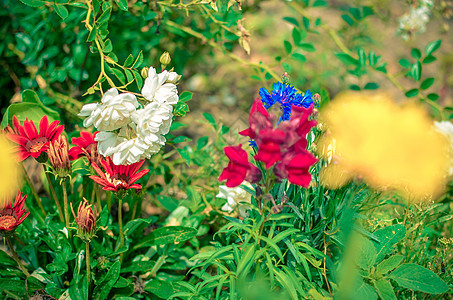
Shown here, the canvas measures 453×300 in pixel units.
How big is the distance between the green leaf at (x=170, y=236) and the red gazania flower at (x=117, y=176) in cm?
26

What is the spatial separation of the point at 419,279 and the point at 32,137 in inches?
41.8

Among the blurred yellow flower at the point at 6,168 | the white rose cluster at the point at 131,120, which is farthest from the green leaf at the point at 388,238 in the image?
→ the blurred yellow flower at the point at 6,168

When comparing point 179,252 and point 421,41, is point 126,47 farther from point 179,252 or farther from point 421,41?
point 421,41

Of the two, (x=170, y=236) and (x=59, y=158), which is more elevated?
(x=59, y=158)

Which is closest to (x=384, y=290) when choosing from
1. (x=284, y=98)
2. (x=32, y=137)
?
(x=284, y=98)

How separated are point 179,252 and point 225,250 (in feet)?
1.62

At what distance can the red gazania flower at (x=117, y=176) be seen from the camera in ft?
3.10

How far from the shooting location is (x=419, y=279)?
0.92m

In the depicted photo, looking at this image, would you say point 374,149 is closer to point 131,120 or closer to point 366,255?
point 366,255

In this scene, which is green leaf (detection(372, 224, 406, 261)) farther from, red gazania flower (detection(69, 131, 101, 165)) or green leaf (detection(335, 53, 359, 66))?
green leaf (detection(335, 53, 359, 66))

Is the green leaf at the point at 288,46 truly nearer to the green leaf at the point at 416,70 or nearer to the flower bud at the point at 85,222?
the green leaf at the point at 416,70

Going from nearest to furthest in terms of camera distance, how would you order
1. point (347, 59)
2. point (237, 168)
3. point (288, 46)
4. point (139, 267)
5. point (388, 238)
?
1. point (237, 168)
2. point (388, 238)
3. point (139, 267)
4. point (288, 46)
5. point (347, 59)

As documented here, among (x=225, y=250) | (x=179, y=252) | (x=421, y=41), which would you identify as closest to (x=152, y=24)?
(x=179, y=252)

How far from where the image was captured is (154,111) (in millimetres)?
933
